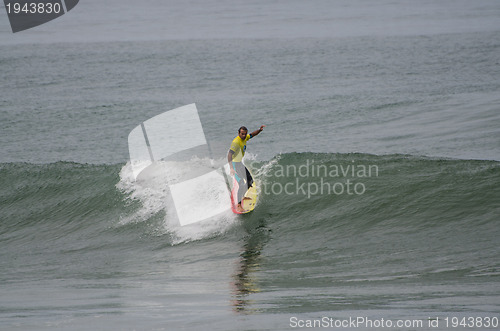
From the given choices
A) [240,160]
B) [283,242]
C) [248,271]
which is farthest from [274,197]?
[248,271]

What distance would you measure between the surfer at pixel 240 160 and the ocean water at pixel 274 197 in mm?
806

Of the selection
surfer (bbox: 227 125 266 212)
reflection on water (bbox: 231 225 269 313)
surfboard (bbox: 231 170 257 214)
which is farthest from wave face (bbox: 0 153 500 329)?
surfer (bbox: 227 125 266 212)

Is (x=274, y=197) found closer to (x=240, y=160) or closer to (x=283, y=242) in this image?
(x=240, y=160)

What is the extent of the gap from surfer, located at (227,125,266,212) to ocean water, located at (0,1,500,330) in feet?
2.65

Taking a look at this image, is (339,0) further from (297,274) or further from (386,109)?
(297,274)

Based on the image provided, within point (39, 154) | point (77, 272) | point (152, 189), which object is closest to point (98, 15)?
point (39, 154)

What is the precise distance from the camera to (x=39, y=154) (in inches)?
936

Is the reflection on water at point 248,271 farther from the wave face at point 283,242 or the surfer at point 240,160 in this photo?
the surfer at point 240,160

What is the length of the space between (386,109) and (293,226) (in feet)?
52.1

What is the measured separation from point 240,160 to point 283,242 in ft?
6.63

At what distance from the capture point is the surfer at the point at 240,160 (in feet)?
42.3

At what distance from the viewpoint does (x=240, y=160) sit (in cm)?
1320

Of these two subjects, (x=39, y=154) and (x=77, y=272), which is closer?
(x=77, y=272)

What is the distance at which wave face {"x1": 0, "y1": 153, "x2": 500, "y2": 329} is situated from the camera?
8531 mm
